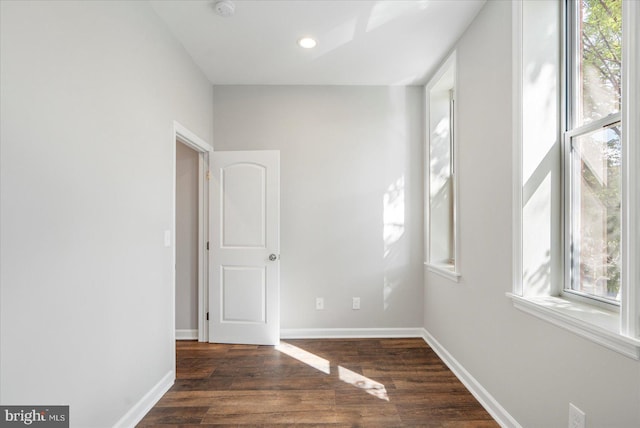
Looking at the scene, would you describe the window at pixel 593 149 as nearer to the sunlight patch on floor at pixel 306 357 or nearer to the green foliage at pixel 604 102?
the green foliage at pixel 604 102

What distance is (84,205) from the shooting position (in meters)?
1.69

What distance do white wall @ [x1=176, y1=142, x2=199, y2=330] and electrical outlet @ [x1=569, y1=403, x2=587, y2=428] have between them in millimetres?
3256

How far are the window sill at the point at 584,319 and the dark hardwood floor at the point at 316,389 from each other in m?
0.86

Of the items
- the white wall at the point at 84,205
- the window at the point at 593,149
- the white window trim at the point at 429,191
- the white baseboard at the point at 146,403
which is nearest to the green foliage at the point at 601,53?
the window at the point at 593,149

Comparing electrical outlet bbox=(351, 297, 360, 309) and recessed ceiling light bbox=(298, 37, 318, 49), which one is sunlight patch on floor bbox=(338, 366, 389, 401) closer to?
electrical outlet bbox=(351, 297, 360, 309)

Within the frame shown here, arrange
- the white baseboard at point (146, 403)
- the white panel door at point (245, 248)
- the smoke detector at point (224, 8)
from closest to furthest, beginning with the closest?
the white baseboard at point (146, 403)
the smoke detector at point (224, 8)
the white panel door at point (245, 248)

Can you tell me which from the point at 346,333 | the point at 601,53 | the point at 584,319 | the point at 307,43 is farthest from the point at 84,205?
the point at 346,333

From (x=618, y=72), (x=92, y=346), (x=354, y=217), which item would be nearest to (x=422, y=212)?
(x=354, y=217)

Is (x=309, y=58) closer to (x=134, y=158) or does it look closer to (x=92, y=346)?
(x=134, y=158)

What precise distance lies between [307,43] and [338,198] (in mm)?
1554

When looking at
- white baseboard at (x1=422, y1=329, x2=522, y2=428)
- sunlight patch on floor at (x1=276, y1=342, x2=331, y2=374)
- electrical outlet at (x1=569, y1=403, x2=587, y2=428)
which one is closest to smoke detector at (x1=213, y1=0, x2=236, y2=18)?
sunlight patch on floor at (x1=276, y1=342, x2=331, y2=374)

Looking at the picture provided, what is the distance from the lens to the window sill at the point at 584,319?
1.24 meters

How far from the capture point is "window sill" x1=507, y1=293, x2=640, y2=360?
124 centimetres

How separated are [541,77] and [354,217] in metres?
2.17
